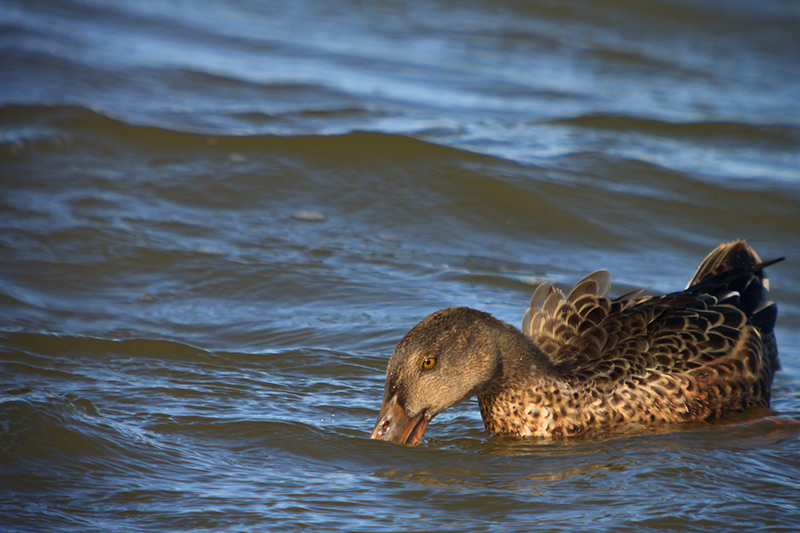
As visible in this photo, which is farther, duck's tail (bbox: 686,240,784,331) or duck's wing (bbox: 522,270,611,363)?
duck's tail (bbox: 686,240,784,331)

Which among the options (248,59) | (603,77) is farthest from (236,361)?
(603,77)

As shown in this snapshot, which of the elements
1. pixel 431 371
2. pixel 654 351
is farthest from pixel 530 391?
pixel 654 351

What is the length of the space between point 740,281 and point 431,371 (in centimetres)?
208

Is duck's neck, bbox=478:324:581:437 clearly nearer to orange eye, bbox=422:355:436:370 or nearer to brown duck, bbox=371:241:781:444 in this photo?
brown duck, bbox=371:241:781:444

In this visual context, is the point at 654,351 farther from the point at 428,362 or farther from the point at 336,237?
the point at 336,237

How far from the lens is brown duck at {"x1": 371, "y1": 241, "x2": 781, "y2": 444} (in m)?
4.62

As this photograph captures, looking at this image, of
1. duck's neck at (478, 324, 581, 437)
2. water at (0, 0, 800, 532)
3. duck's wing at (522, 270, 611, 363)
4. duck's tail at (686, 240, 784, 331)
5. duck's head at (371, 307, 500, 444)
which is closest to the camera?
water at (0, 0, 800, 532)

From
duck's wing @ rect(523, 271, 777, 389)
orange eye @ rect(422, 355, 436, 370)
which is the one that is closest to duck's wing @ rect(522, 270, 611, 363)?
duck's wing @ rect(523, 271, 777, 389)

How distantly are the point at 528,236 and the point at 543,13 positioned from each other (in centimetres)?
1055

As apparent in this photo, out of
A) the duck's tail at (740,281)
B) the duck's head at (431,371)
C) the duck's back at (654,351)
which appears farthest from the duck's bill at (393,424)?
the duck's tail at (740,281)

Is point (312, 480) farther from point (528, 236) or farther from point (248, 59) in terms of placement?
point (248, 59)

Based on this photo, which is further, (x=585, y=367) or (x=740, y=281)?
(x=740, y=281)

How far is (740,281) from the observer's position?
18.4 ft

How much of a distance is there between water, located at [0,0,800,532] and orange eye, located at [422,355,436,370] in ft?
1.39
